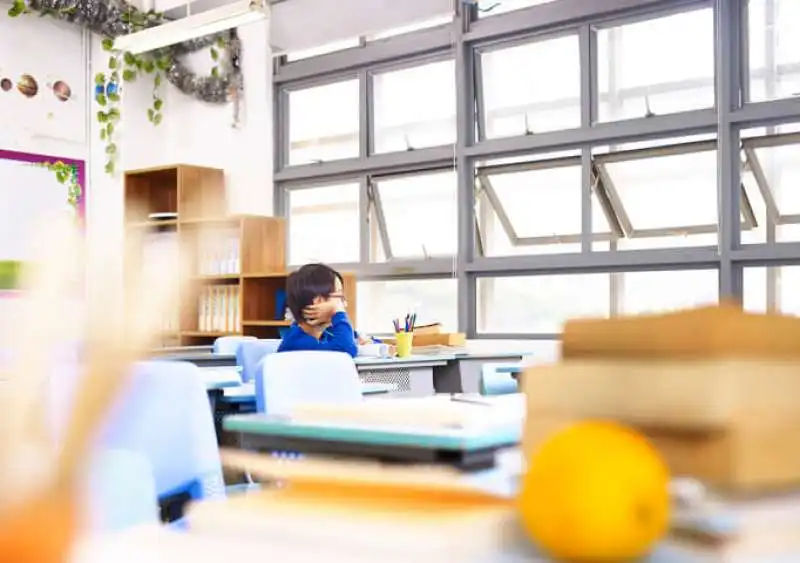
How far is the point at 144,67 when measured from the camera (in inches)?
311

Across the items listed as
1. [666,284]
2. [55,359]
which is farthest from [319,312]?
[55,359]

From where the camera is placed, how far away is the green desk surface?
710 millimetres

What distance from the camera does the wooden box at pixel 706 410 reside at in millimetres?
601

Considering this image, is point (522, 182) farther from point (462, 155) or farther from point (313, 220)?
point (313, 220)

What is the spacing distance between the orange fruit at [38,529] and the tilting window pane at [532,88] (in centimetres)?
611

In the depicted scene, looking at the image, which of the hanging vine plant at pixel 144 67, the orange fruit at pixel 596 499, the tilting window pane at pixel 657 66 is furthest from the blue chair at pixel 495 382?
the hanging vine plant at pixel 144 67

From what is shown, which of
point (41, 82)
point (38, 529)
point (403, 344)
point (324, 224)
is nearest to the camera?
point (38, 529)

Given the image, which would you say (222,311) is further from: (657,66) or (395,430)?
(395,430)

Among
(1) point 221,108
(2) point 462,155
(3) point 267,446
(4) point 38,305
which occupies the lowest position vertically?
(3) point 267,446

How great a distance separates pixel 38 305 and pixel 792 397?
541 millimetres

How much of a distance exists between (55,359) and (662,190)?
615cm

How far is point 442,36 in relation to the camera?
22.2 feet

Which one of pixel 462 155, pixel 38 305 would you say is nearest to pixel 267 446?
pixel 38 305

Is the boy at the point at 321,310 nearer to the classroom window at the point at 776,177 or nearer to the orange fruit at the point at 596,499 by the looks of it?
the classroom window at the point at 776,177
